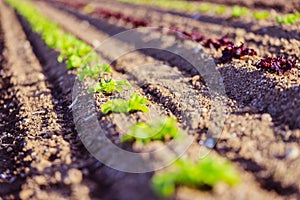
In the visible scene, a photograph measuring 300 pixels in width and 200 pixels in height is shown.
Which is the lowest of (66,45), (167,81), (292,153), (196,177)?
(196,177)

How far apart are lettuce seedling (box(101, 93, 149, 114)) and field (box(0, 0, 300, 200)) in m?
0.01

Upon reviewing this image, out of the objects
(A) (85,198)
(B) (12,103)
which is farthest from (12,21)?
(A) (85,198)

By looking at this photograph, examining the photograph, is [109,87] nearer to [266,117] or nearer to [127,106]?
[127,106]

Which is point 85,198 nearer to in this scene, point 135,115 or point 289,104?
point 135,115

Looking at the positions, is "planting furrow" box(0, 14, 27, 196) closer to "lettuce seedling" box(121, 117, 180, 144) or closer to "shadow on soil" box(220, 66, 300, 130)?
"lettuce seedling" box(121, 117, 180, 144)

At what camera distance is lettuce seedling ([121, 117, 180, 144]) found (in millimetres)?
3781

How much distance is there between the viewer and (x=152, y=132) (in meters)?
3.82

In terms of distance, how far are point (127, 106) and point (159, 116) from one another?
38cm

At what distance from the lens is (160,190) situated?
304 centimetres

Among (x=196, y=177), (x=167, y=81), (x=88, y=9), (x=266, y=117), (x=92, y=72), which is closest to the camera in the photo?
(x=196, y=177)

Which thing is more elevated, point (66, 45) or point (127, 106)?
point (66, 45)

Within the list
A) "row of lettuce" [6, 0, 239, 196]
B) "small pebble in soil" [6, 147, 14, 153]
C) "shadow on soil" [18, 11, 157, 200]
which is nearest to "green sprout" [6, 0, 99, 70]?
"row of lettuce" [6, 0, 239, 196]

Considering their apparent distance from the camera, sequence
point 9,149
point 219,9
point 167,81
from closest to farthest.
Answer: point 9,149 < point 167,81 < point 219,9

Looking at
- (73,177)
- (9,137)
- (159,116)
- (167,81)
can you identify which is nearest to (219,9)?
(167,81)
